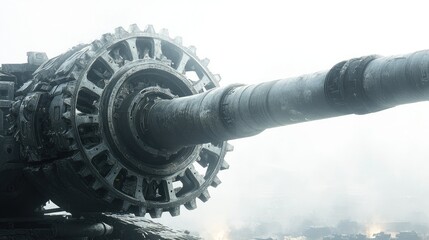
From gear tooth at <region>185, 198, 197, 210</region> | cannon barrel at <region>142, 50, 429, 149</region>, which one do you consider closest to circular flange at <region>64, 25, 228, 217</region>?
gear tooth at <region>185, 198, 197, 210</region>

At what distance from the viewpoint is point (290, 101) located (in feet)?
23.0

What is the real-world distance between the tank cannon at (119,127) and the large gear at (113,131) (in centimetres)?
2

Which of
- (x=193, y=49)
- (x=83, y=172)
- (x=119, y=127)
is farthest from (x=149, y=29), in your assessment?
(x=83, y=172)

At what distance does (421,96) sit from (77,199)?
5.87 m

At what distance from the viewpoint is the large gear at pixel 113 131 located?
29.8 feet

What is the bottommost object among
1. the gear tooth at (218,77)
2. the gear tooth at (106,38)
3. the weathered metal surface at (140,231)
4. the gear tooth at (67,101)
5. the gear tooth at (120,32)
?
the weathered metal surface at (140,231)

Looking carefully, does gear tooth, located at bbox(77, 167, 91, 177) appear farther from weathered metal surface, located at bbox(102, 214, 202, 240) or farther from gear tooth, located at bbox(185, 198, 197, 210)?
gear tooth, located at bbox(185, 198, 197, 210)

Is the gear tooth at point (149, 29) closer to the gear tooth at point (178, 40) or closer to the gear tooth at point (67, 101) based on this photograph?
the gear tooth at point (178, 40)

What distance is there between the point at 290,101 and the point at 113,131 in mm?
3330

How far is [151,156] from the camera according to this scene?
9.66m

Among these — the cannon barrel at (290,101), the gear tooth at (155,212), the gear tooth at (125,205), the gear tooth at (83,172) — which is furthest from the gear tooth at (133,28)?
the gear tooth at (155,212)

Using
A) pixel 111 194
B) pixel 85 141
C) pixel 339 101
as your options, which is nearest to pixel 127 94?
pixel 85 141

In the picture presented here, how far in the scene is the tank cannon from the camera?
886 centimetres

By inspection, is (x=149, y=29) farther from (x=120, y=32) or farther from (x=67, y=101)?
(x=67, y=101)
